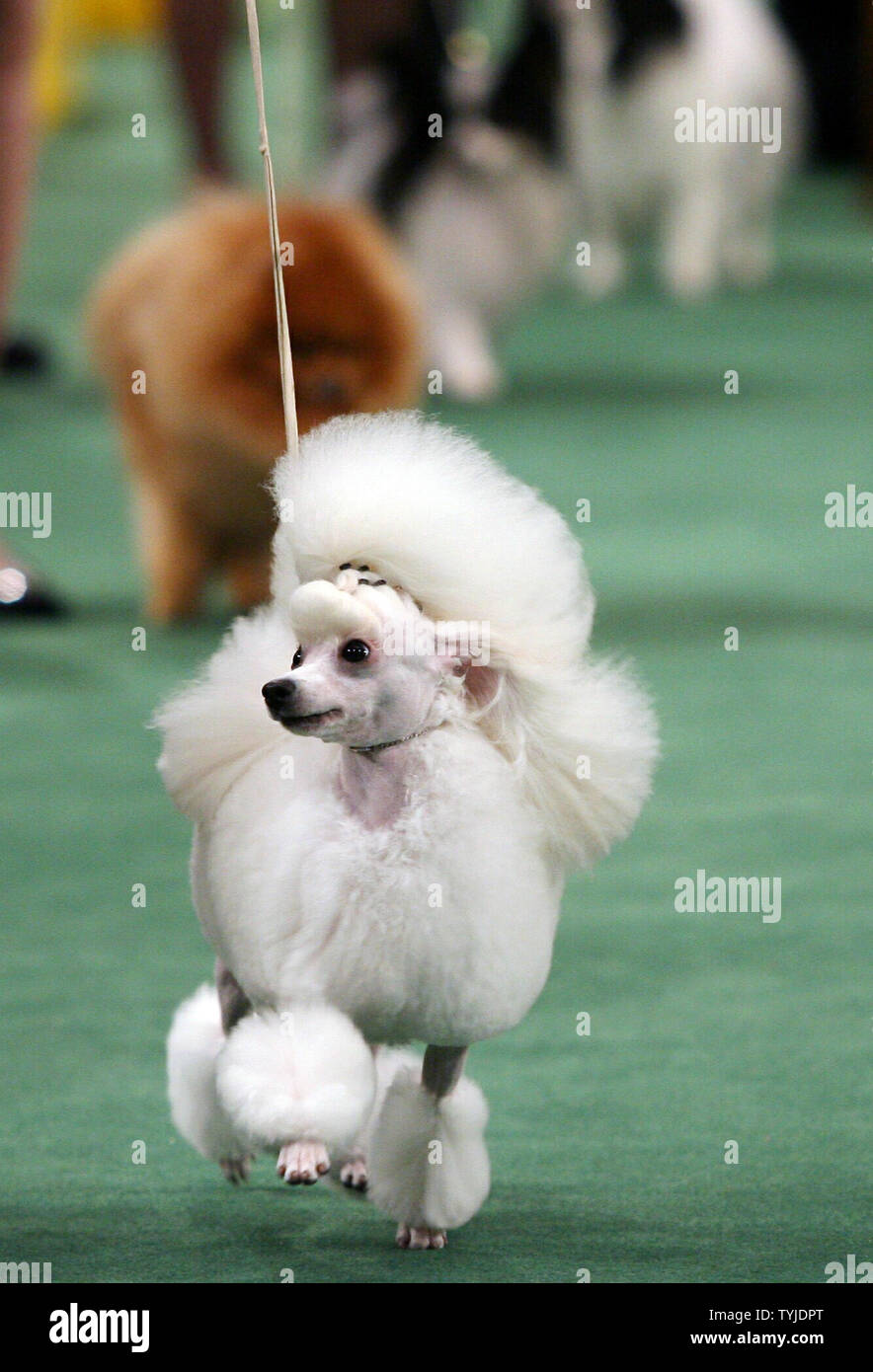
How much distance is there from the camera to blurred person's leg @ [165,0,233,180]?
5973 mm

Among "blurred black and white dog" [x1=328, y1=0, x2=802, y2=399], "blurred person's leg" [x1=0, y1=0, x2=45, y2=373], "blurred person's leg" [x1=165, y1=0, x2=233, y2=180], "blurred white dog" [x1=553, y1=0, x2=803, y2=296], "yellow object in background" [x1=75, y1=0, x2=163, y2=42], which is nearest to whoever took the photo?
"blurred person's leg" [x1=0, y1=0, x2=45, y2=373]

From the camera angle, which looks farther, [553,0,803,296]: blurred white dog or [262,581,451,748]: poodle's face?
[553,0,803,296]: blurred white dog

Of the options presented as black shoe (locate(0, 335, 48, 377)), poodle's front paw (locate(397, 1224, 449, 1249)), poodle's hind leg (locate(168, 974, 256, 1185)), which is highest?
black shoe (locate(0, 335, 48, 377))

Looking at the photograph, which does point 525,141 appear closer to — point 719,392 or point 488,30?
point 719,392

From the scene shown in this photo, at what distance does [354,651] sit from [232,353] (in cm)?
182

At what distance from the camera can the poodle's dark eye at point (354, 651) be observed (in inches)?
68.9

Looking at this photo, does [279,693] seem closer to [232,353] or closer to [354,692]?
[354,692]

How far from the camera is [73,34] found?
11766 mm

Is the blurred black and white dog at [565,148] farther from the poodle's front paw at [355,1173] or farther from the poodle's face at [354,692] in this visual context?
the poodle's face at [354,692]

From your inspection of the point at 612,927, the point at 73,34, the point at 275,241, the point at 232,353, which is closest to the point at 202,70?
the point at 232,353

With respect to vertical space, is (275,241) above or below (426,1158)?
above

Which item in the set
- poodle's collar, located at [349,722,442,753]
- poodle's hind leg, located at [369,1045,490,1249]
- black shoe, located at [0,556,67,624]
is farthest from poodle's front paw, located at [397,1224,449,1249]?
black shoe, located at [0,556,67,624]

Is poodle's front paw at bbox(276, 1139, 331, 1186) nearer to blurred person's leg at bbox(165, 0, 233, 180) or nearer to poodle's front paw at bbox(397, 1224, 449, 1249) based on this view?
poodle's front paw at bbox(397, 1224, 449, 1249)

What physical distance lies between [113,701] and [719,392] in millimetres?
2610
